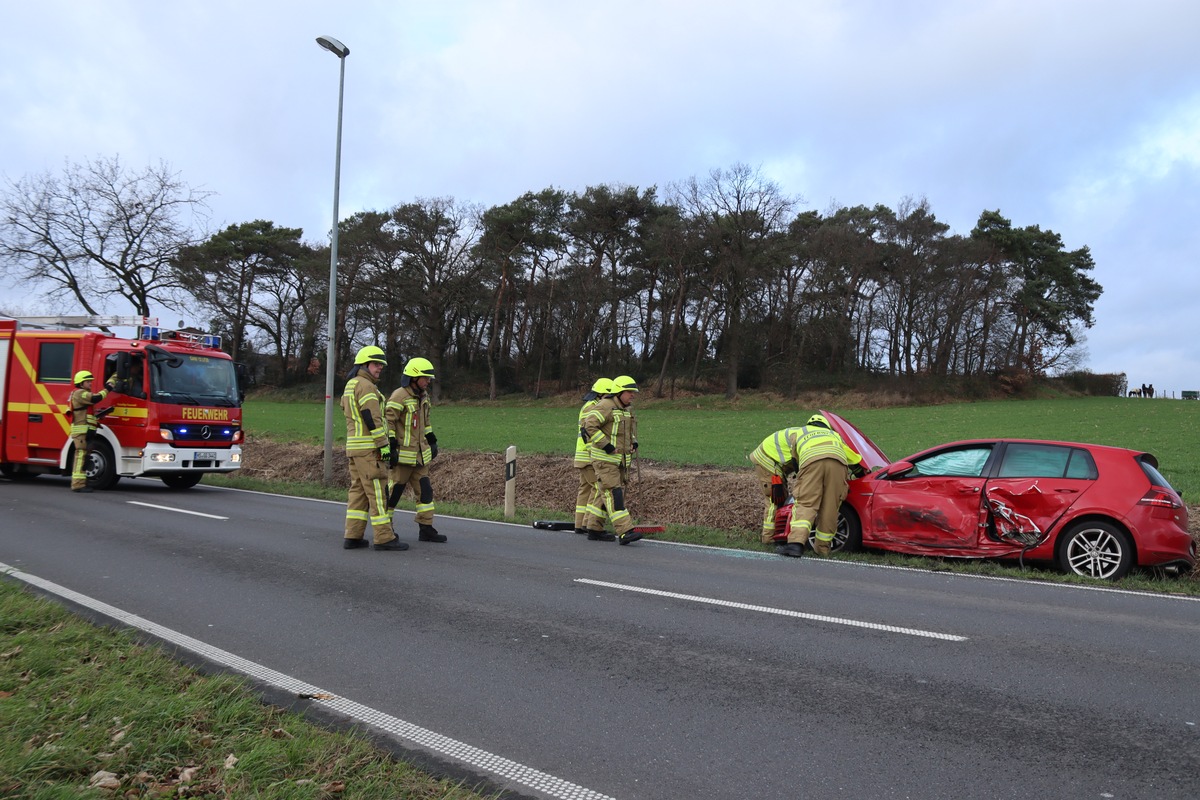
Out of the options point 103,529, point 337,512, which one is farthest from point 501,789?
point 337,512

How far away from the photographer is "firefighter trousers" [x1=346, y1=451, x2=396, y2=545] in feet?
29.5

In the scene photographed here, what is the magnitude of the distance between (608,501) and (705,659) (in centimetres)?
505

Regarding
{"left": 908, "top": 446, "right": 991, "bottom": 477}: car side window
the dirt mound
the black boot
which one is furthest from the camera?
the dirt mound

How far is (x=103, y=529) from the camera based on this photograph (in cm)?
1034

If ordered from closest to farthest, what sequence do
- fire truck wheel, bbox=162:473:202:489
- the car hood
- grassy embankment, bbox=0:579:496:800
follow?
1. grassy embankment, bbox=0:579:496:800
2. the car hood
3. fire truck wheel, bbox=162:473:202:489

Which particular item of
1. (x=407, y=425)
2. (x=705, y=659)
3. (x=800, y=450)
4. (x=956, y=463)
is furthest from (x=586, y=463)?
(x=705, y=659)

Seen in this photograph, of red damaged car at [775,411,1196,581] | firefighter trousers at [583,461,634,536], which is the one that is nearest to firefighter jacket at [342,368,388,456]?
firefighter trousers at [583,461,634,536]

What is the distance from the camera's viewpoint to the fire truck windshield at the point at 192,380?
14523 mm

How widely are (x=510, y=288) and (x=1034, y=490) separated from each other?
50.8 metres

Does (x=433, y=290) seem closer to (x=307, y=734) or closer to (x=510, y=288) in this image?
(x=510, y=288)

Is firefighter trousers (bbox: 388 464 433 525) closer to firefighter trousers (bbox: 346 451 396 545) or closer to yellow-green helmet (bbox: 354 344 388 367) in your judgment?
firefighter trousers (bbox: 346 451 396 545)

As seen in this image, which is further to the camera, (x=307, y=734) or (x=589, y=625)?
(x=589, y=625)

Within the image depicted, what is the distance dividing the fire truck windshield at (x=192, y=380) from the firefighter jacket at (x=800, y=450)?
10.6 meters

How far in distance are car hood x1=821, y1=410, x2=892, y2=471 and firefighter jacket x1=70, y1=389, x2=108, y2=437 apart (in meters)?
12.2
